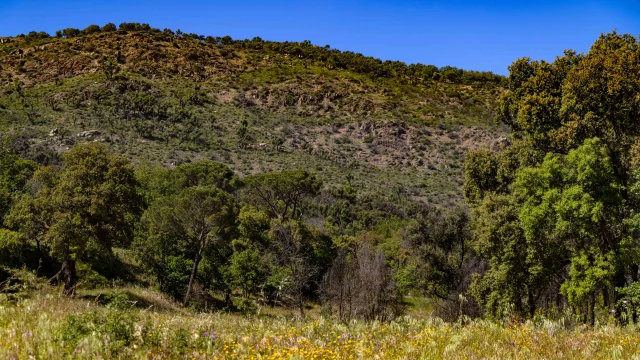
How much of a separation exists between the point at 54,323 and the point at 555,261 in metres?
17.9

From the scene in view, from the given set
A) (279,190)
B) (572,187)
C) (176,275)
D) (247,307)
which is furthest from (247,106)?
(572,187)

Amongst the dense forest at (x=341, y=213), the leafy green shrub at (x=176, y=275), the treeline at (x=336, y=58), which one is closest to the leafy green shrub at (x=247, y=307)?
the dense forest at (x=341, y=213)

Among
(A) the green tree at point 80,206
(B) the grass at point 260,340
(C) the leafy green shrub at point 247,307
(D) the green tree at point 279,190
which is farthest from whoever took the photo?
(D) the green tree at point 279,190

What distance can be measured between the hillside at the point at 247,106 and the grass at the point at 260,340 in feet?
168

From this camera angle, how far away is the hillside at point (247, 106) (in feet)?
207

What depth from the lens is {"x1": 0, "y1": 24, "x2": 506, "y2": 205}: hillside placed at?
63.0 meters

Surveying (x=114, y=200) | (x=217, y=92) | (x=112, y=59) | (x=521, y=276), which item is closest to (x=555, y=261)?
(x=521, y=276)

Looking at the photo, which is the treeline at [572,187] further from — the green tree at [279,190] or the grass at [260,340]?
the green tree at [279,190]

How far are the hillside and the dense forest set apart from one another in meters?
0.85

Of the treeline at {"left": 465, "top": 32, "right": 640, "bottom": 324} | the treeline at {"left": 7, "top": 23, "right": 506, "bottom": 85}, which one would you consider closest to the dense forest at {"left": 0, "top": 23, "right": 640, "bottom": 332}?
the treeline at {"left": 465, "top": 32, "right": 640, "bottom": 324}

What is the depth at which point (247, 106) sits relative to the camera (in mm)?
89188

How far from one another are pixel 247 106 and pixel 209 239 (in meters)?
61.1

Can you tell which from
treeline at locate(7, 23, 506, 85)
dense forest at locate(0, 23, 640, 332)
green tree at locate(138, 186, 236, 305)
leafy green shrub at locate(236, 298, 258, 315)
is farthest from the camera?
treeline at locate(7, 23, 506, 85)

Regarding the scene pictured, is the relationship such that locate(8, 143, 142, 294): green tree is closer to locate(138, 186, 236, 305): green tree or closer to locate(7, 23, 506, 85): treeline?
locate(138, 186, 236, 305): green tree
